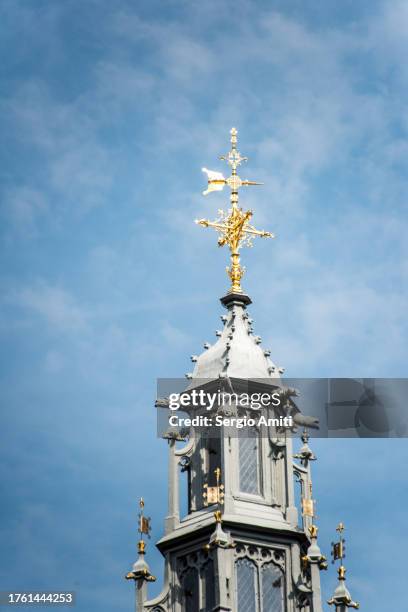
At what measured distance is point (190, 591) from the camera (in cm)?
8144

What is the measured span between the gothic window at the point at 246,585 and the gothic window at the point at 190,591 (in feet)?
5.12

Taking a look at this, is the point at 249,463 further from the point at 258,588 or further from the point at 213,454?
the point at 258,588

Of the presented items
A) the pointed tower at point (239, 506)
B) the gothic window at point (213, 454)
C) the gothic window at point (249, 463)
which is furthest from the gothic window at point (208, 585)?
the gothic window at point (213, 454)

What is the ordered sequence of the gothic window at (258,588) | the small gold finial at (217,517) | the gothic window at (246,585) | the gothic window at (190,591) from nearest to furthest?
the gothic window at (246,585) < the gothic window at (258,588) < the small gold finial at (217,517) < the gothic window at (190,591)

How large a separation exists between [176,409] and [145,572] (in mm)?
6508

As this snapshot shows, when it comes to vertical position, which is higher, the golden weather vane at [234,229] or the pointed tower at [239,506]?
the golden weather vane at [234,229]

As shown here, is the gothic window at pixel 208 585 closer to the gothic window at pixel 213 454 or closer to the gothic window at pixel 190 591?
the gothic window at pixel 190 591

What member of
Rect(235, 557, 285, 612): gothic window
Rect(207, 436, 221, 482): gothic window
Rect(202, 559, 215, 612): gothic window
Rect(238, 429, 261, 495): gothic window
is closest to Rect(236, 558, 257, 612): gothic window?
Rect(235, 557, 285, 612): gothic window

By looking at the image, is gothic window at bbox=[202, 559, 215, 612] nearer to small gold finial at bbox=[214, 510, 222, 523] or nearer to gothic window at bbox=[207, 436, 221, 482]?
small gold finial at bbox=[214, 510, 222, 523]

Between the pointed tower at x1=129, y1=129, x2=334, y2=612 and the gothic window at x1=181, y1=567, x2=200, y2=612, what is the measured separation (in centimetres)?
4

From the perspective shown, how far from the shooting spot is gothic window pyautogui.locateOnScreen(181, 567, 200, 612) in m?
80.9

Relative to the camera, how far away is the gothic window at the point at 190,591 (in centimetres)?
8094

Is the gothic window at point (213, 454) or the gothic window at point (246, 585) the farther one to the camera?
the gothic window at point (213, 454)

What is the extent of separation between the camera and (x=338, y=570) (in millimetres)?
81125
